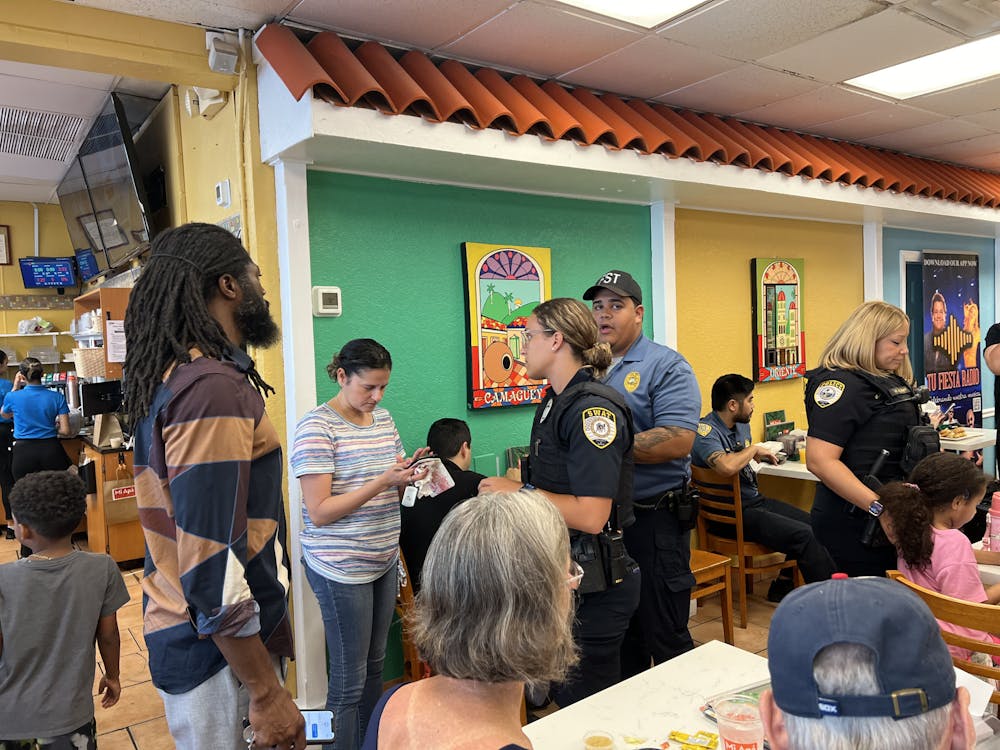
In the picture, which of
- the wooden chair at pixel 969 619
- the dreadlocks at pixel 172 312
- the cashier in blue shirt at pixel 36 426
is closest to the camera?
the dreadlocks at pixel 172 312

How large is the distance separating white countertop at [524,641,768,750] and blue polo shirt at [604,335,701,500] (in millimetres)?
888

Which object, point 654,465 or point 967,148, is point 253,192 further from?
point 967,148

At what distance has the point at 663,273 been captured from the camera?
4.41 metres

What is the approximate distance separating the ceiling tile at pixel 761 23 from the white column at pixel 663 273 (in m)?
1.23

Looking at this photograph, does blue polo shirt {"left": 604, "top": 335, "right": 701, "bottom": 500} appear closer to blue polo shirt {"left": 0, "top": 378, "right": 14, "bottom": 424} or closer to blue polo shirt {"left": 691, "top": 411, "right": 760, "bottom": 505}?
blue polo shirt {"left": 691, "top": 411, "right": 760, "bottom": 505}

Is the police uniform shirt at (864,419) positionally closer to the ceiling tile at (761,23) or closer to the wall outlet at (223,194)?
the ceiling tile at (761,23)

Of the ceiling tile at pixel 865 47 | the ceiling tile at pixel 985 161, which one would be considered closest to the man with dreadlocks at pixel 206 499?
the ceiling tile at pixel 865 47

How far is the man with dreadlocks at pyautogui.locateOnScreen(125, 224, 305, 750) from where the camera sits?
131 cm

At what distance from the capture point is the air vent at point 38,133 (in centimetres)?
458

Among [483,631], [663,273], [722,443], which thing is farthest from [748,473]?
[483,631]

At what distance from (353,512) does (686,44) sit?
2.47 m

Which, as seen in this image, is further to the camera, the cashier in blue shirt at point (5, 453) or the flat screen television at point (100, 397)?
the cashier in blue shirt at point (5, 453)

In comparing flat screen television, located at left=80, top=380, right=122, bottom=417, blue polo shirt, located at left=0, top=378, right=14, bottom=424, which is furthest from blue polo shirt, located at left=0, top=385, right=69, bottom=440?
flat screen television, located at left=80, top=380, right=122, bottom=417

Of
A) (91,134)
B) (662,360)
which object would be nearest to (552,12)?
(662,360)
